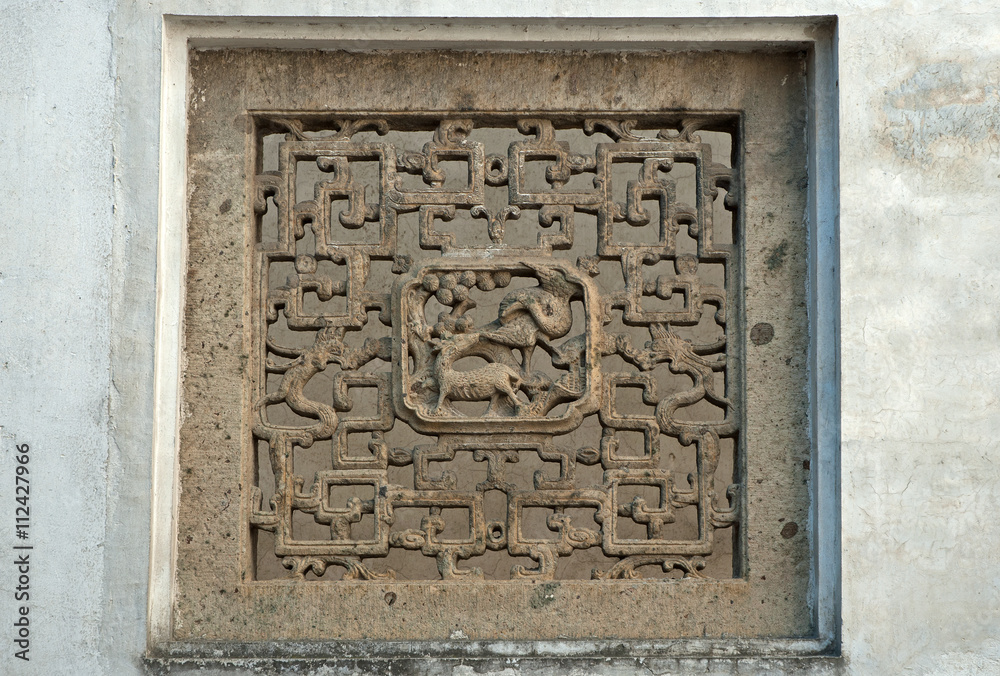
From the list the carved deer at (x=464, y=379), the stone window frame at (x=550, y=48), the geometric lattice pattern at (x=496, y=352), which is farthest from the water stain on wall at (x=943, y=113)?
the carved deer at (x=464, y=379)

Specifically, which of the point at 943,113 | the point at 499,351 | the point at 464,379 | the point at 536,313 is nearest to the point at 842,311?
the point at 943,113

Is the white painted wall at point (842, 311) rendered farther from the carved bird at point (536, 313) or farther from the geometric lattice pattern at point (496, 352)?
the carved bird at point (536, 313)

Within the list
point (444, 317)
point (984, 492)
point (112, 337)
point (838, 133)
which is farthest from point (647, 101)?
point (112, 337)

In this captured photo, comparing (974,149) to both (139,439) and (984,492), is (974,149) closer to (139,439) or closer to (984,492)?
(984,492)

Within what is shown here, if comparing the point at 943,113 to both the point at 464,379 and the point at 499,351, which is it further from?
the point at 464,379

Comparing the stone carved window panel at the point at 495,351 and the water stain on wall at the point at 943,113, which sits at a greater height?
the water stain on wall at the point at 943,113

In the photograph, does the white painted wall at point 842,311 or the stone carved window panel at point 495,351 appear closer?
the white painted wall at point 842,311

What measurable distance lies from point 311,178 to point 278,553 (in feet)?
10.9

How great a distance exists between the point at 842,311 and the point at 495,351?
1214mm

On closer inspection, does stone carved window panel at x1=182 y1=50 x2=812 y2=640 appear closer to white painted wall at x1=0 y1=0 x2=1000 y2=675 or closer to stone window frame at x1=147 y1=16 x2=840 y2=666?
stone window frame at x1=147 y1=16 x2=840 y2=666

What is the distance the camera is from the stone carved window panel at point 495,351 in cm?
379

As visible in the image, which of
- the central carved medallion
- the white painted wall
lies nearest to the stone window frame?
the white painted wall

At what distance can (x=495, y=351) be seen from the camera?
157 inches

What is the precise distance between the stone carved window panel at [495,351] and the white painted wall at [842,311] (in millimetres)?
253
